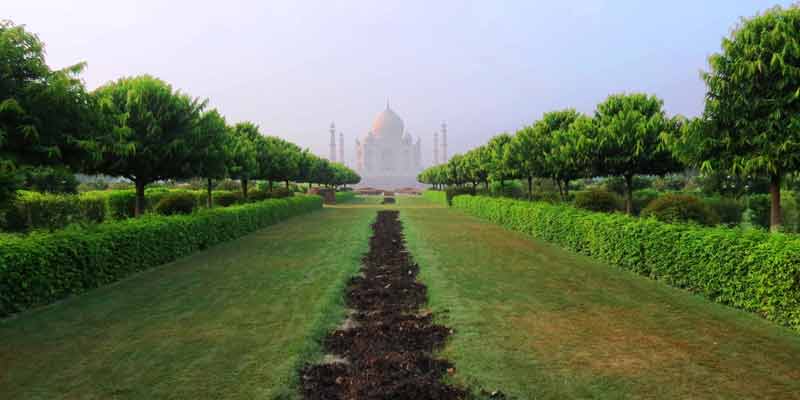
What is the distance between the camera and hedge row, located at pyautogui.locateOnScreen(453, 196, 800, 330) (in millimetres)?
6711

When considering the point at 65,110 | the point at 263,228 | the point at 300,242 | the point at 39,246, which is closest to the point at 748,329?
the point at 39,246

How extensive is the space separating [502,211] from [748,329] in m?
17.2

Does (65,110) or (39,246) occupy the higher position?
(65,110)

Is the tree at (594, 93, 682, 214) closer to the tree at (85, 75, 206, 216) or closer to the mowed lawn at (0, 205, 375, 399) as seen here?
the mowed lawn at (0, 205, 375, 399)

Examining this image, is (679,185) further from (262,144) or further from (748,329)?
(748,329)

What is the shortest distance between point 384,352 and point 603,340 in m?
2.86

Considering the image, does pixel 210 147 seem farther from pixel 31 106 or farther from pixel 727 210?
pixel 727 210

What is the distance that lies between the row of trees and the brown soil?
6004mm

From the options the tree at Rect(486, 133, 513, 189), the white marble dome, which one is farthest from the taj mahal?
the tree at Rect(486, 133, 513, 189)

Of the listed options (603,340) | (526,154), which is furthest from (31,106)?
(526,154)

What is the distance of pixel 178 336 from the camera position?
255 inches

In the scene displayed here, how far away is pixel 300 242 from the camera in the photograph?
1678cm

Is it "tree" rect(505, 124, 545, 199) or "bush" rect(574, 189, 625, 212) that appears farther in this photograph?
"tree" rect(505, 124, 545, 199)

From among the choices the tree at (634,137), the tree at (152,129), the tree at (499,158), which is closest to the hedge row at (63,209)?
the tree at (152,129)
